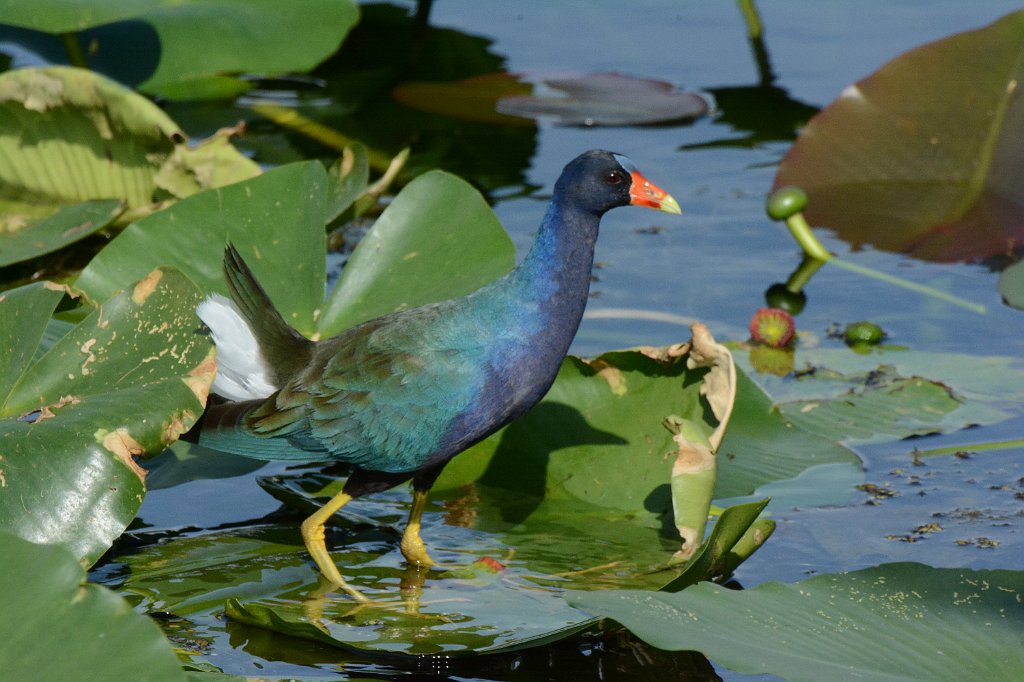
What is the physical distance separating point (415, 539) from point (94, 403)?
65cm

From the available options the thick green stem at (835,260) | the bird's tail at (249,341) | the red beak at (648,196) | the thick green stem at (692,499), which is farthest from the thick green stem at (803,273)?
the bird's tail at (249,341)

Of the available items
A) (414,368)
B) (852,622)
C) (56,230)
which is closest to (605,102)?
(56,230)

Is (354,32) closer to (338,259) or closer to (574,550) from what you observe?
(338,259)

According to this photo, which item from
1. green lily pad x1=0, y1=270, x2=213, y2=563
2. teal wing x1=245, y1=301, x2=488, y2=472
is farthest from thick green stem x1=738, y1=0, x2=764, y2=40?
green lily pad x1=0, y1=270, x2=213, y2=563

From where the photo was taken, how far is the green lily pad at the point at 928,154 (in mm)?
3996

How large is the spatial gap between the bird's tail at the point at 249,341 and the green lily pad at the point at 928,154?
6.82ft

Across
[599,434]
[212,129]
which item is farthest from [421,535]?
[212,129]

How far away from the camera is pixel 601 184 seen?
2.57 meters

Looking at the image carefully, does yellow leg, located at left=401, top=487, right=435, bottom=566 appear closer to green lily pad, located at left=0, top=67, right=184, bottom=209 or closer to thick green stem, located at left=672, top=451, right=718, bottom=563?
thick green stem, located at left=672, top=451, right=718, bottom=563

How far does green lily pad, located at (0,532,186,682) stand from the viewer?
1589mm

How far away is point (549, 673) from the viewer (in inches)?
90.7

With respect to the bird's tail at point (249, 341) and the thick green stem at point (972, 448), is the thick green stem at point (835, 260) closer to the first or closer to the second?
the thick green stem at point (972, 448)

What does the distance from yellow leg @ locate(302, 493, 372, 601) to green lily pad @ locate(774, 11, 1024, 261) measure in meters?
2.17

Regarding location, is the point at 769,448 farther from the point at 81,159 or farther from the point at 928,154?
the point at 81,159
